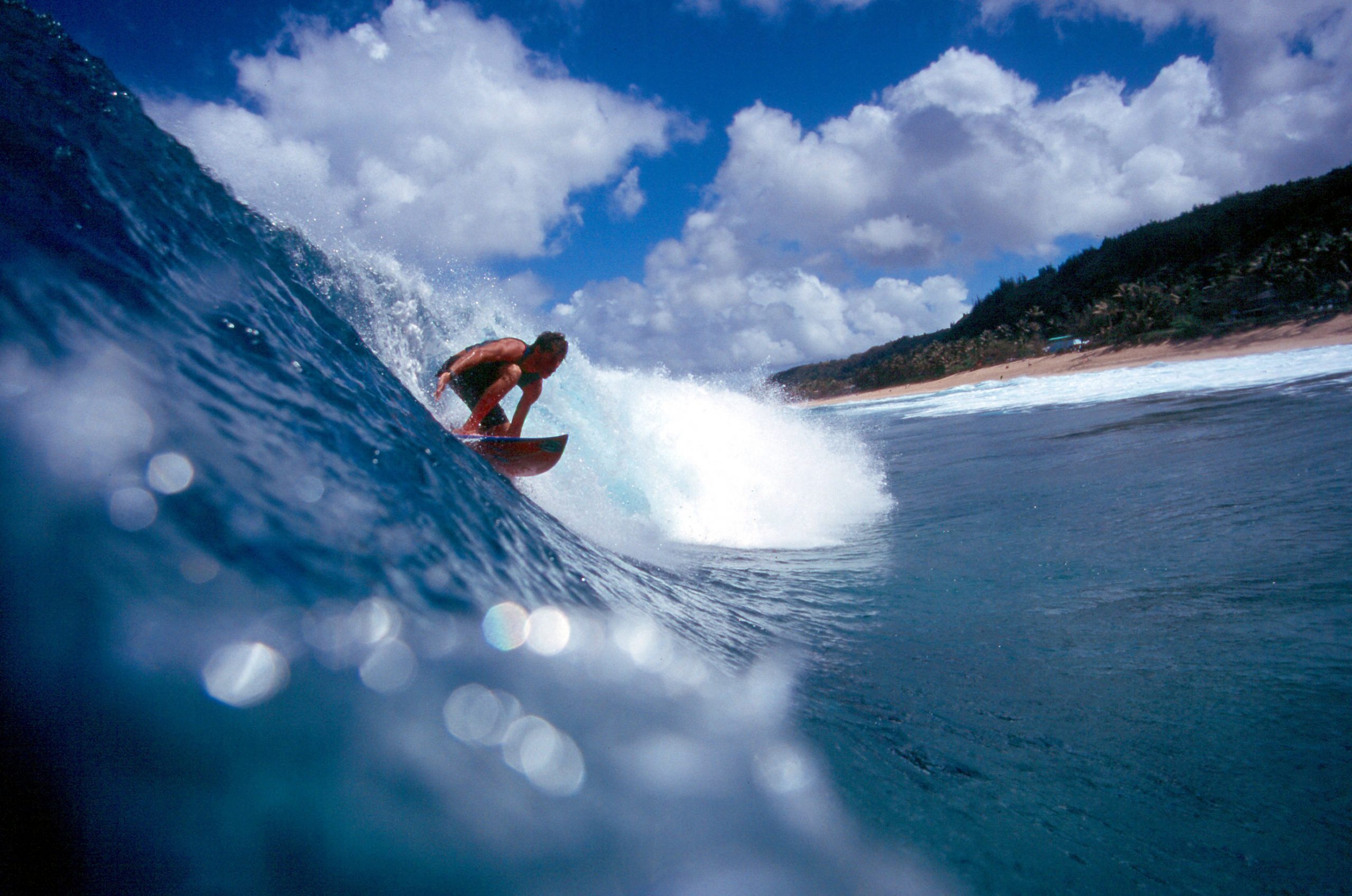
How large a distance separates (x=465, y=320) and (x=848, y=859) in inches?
318

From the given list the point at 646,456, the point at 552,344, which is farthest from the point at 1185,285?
the point at 552,344

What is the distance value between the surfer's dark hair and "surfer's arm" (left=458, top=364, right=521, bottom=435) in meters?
0.29

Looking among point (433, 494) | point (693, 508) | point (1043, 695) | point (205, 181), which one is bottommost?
point (1043, 695)

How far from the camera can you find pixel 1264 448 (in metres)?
5.66

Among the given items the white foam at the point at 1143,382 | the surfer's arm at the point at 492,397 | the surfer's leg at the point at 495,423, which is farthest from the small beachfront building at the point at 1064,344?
the surfer's arm at the point at 492,397

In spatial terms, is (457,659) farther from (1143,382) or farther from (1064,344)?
(1064,344)

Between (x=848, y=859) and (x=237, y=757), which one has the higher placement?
(x=237, y=757)

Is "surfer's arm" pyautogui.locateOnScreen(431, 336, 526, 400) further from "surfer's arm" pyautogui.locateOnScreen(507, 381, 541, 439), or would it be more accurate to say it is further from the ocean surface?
the ocean surface

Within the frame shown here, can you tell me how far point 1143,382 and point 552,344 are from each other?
19.3 meters

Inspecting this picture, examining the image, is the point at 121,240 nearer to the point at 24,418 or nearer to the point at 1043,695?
the point at 24,418

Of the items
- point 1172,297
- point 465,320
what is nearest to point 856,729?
point 465,320

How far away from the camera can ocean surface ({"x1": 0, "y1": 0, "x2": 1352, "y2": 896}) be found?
38.7 inches

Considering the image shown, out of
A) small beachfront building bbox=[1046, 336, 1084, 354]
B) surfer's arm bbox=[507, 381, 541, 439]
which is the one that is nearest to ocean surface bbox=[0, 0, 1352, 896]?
surfer's arm bbox=[507, 381, 541, 439]

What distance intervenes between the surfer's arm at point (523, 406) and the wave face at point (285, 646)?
96.7 inches
